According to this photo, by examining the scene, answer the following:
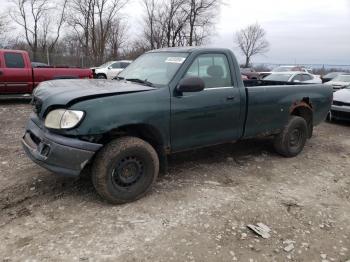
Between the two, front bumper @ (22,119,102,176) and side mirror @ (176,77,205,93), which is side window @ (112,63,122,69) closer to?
side mirror @ (176,77,205,93)

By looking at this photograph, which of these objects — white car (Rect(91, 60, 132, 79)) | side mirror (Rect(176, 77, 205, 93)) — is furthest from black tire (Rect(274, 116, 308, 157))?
white car (Rect(91, 60, 132, 79))

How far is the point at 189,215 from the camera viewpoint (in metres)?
3.83

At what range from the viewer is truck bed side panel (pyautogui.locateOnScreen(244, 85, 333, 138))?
522 cm

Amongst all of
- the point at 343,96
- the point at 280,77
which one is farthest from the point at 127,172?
the point at 280,77

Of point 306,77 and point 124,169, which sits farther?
point 306,77

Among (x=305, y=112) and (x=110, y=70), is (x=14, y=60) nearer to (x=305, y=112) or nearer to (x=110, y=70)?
(x=305, y=112)

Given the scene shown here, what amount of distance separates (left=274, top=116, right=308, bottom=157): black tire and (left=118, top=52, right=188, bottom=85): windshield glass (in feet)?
7.80

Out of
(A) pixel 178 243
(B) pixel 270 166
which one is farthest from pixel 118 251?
(B) pixel 270 166

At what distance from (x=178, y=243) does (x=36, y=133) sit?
6.63 feet

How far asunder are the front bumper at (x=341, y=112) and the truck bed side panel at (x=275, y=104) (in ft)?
11.0

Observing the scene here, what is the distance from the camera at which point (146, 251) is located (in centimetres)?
315

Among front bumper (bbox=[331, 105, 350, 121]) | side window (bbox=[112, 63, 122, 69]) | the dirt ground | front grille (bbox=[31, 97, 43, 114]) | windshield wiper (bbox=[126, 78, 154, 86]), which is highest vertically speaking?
side window (bbox=[112, 63, 122, 69])

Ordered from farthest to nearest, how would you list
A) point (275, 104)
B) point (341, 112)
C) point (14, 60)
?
point (14, 60)
point (341, 112)
point (275, 104)

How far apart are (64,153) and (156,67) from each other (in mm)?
1867
